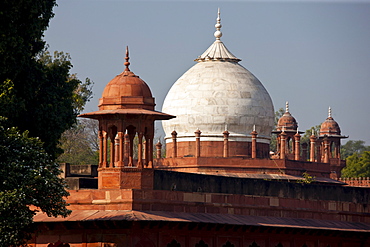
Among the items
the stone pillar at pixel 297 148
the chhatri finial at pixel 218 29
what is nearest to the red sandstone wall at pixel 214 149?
the stone pillar at pixel 297 148

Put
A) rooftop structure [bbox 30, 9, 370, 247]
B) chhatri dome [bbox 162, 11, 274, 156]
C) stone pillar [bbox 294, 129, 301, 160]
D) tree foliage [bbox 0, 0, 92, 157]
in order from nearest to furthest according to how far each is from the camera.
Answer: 1. rooftop structure [bbox 30, 9, 370, 247]
2. tree foliage [bbox 0, 0, 92, 157]
3. chhatri dome [bbox 162, 11, 274, 156]
4. stone pillar [bbox 294, 129, 301, 160]

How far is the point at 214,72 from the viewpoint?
1597 inches

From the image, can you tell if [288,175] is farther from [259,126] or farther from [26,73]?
[26,73]

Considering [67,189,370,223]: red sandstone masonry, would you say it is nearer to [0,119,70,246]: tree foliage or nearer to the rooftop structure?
the rooftop structure

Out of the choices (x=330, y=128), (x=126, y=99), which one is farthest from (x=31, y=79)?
(x=330, y=128)

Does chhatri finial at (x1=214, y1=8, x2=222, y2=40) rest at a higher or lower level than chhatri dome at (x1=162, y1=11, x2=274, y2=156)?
higher

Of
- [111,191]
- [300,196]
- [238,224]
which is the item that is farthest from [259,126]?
[111,191]

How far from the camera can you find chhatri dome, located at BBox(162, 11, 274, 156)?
132 ft

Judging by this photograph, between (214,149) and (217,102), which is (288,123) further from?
(214,149)

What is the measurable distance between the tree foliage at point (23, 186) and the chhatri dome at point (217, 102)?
17.0 meters

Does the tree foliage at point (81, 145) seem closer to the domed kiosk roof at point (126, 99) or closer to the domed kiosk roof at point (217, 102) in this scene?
the domed kiosk roof at point (217, 102)

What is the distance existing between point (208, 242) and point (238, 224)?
91 centimetres

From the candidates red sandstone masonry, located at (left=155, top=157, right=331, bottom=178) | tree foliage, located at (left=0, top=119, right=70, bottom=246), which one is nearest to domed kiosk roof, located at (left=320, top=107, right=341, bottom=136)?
red sandstone masonry, located at (left=155, top=157, right=331, bottom=178)

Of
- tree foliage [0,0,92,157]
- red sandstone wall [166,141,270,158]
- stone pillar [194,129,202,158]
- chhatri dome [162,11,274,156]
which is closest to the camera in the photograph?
tree foliage [0,0,92,157]
